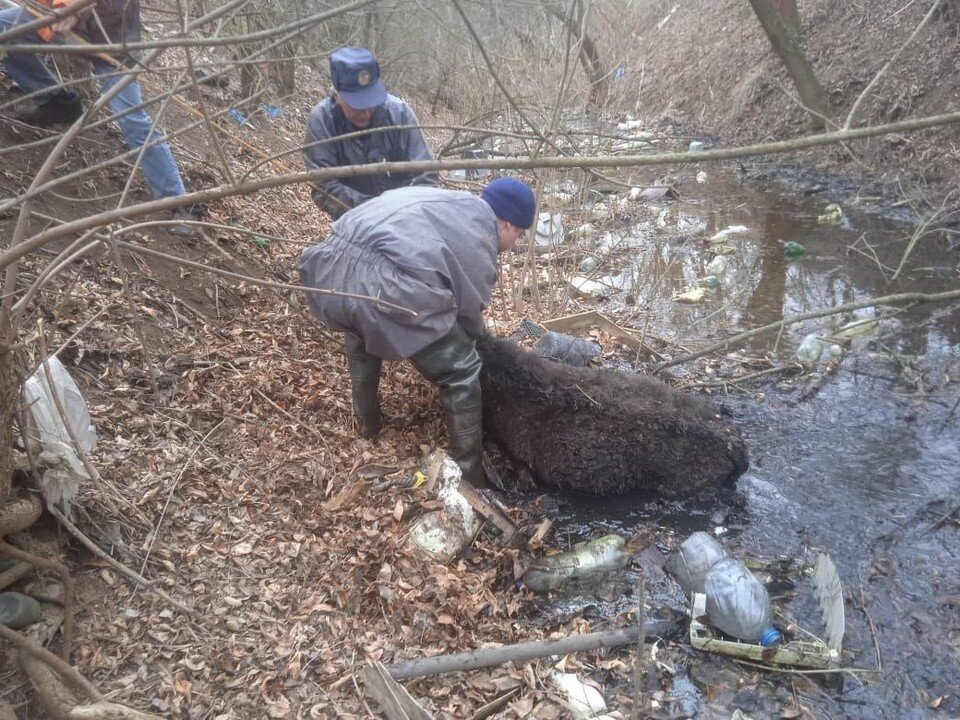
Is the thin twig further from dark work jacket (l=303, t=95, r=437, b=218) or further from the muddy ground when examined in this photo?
dark work jacket (l=303, t=95, r=437, b=218)

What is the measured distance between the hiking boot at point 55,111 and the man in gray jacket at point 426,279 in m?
2.50

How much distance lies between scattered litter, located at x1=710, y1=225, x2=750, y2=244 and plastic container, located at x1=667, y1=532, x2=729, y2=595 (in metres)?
5.59

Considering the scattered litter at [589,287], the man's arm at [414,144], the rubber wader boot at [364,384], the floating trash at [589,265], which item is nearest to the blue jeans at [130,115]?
the man's arm at [414,144]

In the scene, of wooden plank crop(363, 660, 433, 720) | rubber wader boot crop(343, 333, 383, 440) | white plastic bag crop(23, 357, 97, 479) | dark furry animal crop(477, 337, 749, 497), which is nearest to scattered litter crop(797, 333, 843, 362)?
dark furry animal crop(477, 337, 749, 497)

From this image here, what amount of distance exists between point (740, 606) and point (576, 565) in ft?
2.63

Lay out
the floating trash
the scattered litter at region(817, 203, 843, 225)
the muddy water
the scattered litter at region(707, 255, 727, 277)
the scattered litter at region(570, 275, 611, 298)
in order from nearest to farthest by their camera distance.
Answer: the muddy water < the scattered litter at region(570, 275, 611, 298) < the floating trash < the scattered litter at region(707, 255, 727, 277) < the scattered litter at region(817, 203, 843, 225)

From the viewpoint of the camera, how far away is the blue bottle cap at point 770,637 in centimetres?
297

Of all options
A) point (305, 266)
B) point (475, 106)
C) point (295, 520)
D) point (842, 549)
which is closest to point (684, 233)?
point (475, 106)

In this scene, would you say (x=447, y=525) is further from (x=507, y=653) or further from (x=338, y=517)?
(x=507, y=653)

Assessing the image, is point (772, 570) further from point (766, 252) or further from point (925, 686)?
point (766, 252)

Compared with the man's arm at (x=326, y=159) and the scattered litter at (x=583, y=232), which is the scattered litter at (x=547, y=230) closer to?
the scattered litter at (x=583, y=232)

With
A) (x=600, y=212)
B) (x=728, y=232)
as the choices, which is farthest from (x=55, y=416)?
(x=728, y=232)

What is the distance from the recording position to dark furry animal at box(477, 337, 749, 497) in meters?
3.84

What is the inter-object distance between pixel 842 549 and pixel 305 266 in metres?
3.32
